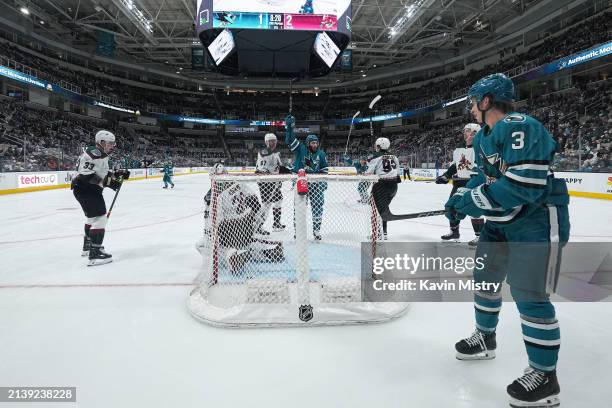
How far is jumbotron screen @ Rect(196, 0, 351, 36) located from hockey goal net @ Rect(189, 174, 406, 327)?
31.0ft

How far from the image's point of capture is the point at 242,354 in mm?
1906

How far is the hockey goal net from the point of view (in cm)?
228

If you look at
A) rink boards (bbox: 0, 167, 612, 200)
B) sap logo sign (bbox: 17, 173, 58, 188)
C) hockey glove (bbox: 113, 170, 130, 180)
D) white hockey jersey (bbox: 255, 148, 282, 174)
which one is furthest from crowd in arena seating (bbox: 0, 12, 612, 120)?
hockey glove (bbox: 113, 170, 130, 180)

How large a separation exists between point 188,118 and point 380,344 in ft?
121

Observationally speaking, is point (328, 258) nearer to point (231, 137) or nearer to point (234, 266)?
point (234, 266)

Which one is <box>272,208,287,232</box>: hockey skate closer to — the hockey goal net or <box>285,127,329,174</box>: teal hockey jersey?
the hockey goal net

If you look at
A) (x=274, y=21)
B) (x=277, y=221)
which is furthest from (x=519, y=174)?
(x=274, y=21)

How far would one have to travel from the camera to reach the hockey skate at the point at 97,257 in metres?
3.65

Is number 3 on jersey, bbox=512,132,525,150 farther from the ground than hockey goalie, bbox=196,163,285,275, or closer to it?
farther from the ground

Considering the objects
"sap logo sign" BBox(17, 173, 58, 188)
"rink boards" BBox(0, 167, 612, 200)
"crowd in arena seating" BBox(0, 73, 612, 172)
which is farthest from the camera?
"sap logo sign" BBox(17, 173, 58, 188)

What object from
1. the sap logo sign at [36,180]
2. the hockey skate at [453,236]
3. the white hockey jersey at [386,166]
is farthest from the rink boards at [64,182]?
the white hockey jersey at [386,166]

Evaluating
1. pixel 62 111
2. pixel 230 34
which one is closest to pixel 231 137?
pixel 62 111

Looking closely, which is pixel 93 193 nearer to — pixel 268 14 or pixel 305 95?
pixel 268 14

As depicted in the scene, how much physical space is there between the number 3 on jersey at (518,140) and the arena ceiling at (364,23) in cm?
1885
